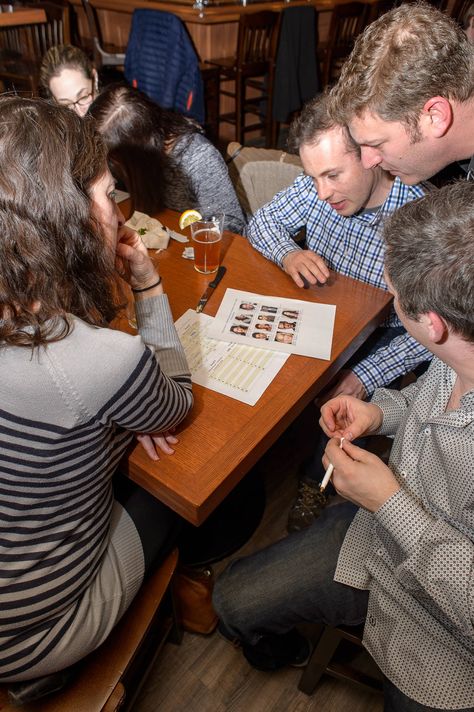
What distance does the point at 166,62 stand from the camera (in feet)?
11.3

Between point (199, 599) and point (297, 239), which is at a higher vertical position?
point (297, 239)

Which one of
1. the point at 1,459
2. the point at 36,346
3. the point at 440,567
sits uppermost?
Answer: the point at 36,346

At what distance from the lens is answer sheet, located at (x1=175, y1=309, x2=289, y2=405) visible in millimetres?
1114

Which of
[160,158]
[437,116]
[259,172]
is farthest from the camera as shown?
[259,172]

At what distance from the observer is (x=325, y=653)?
124cm

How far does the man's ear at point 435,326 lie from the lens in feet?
2.85

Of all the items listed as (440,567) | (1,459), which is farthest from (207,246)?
(440,567)

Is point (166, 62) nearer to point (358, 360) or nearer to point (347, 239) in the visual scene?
point (347, 239)

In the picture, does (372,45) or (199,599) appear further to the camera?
(199,599)

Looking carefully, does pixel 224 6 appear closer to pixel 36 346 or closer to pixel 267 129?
pixel 267 129

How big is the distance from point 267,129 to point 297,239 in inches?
123

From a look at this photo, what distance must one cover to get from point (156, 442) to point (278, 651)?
832 mm

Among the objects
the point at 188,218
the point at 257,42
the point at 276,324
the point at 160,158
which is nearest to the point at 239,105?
the point at 257,42

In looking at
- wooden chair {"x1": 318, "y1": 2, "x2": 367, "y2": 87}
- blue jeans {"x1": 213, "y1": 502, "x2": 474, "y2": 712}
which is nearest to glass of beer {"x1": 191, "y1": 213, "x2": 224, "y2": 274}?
blue jeans {"x1": 213, "y1": 502, "x2": 474, "y2": 712}
